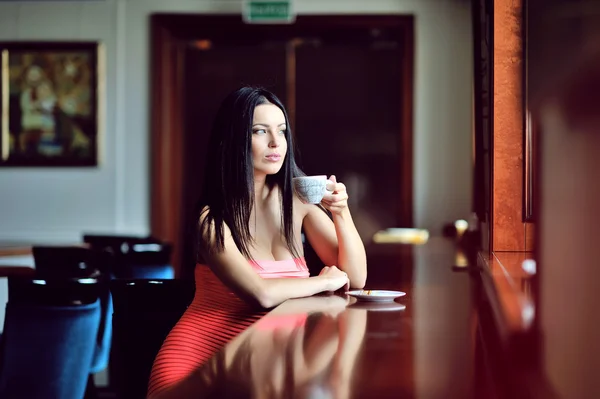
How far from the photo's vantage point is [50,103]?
6793 millimetres

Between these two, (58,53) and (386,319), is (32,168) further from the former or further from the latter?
(386,319)

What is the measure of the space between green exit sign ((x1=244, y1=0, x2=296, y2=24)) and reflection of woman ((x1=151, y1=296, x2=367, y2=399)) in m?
→ 5.06

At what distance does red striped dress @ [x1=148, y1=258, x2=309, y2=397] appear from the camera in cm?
199

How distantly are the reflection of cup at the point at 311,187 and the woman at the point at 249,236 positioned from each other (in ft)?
0.56

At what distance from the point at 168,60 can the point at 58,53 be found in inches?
35.0

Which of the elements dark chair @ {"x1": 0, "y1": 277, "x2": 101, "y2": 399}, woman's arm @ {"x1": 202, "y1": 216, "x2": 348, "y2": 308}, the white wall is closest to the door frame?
the white wall

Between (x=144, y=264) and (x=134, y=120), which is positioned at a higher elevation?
(x=134, y=120)

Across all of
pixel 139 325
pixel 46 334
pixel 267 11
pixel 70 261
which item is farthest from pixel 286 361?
pixel 267 11

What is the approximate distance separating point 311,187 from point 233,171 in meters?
0.29

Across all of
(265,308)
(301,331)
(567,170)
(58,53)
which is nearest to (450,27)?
(58,53)

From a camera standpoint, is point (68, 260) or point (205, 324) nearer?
point (205, 324)

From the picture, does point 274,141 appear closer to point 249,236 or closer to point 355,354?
point 249,236

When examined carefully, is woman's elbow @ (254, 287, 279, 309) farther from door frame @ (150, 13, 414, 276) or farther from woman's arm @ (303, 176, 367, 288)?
door frame @ (150, 13, 414, 276)

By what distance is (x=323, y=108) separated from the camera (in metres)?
7.09
